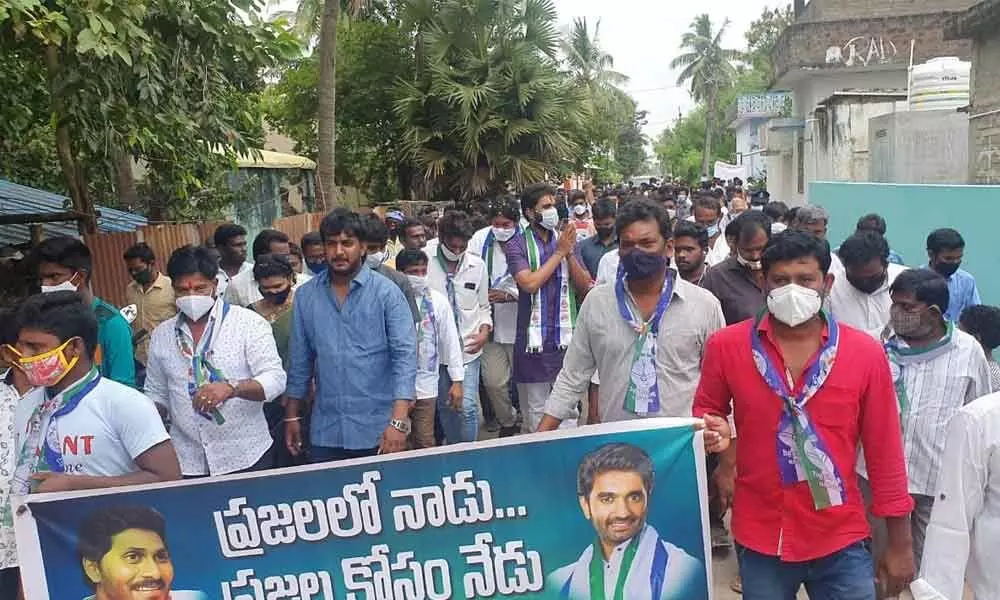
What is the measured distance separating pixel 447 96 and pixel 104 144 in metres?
11.4

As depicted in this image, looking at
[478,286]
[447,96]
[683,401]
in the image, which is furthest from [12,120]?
[447,96]

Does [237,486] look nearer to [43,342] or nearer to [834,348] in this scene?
[43,342]

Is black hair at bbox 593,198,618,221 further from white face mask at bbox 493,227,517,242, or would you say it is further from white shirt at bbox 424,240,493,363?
white shirt at bbox 424,240,493,363

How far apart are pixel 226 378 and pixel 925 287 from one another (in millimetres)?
2876

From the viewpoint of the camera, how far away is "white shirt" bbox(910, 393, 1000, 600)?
7.91 feet

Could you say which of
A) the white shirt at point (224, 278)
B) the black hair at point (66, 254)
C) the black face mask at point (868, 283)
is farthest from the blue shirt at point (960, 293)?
the black hair at point (66, 254)

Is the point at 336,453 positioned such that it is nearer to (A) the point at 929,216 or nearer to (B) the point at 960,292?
(B) the point at 960,292

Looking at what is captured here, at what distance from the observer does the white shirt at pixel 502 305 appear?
6012 mm

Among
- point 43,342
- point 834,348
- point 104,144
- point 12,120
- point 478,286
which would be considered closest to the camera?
point 834,348

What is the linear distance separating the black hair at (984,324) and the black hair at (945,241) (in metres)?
0.86

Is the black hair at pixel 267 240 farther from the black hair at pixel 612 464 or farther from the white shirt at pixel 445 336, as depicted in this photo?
the black hair at pixel 612 464

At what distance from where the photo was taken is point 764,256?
3.06 m

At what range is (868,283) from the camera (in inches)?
174

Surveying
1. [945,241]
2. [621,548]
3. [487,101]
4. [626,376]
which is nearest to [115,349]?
[626,376]
